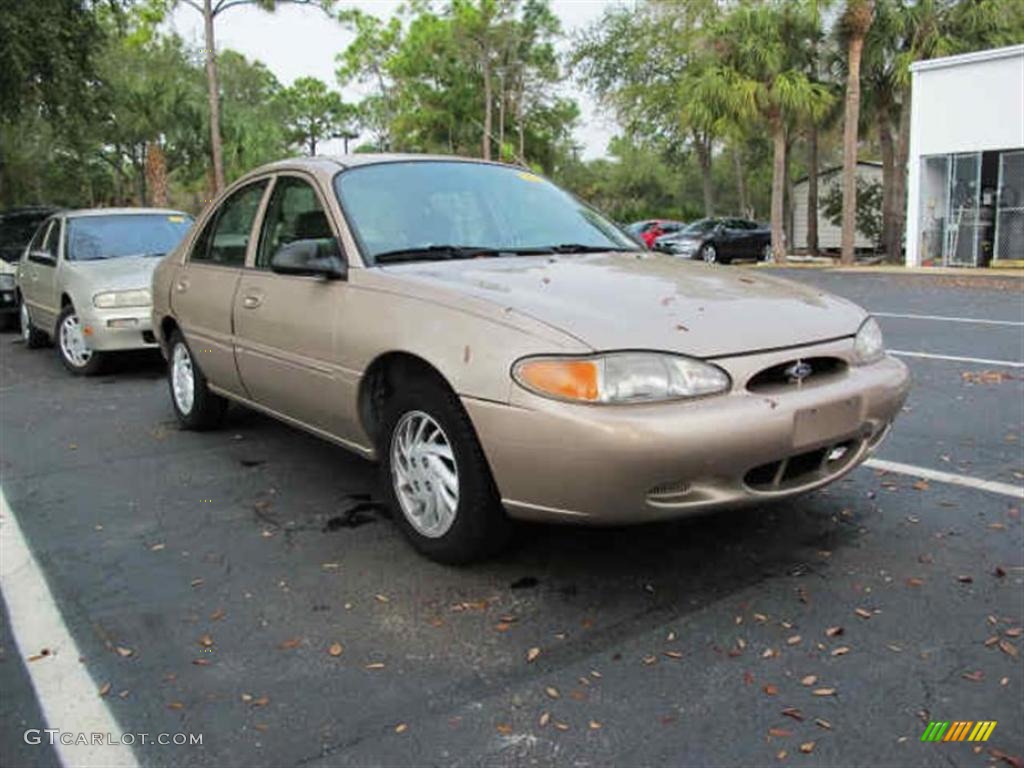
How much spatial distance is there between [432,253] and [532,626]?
5.62ft

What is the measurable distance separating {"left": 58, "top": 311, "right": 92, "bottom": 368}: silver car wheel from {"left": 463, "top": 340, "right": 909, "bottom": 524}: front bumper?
20.5 feet

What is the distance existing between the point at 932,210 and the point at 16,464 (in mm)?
22163

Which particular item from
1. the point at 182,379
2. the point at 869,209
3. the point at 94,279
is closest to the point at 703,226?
the point at 869,209

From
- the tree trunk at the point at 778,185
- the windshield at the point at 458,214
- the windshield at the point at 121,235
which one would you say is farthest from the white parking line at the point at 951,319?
the tree trunk at the point at 778,185

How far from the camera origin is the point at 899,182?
28172mm

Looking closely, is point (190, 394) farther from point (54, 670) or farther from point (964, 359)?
point (964, 359)

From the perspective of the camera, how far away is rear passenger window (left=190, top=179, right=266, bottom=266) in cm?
507

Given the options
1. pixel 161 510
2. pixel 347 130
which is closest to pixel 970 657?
pixel 161 510

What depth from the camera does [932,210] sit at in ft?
74.9

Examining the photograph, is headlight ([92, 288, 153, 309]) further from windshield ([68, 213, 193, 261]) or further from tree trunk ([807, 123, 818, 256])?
tree trunk ([807, 123, 818, 256])

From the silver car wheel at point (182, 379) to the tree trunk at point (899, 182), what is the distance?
82.0 ft

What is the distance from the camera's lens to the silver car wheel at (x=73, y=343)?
27.3 ft

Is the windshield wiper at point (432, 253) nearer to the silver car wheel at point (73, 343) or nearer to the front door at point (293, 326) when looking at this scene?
the front door at point (293, 326)

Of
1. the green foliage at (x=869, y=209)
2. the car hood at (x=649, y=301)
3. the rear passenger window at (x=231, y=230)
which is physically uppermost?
the green foliage at (x=869, y=209)
